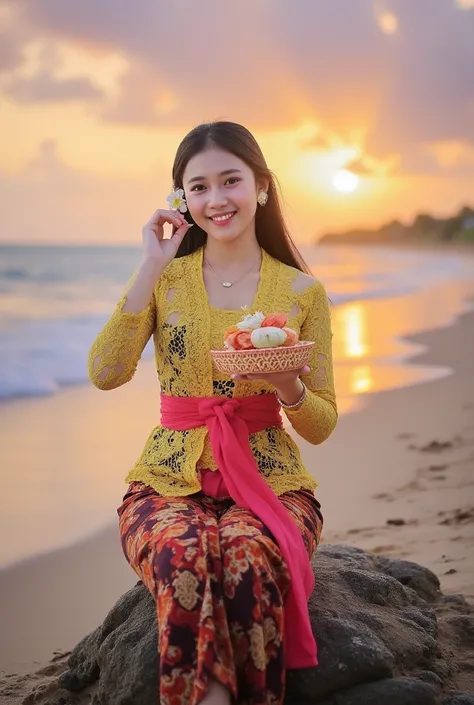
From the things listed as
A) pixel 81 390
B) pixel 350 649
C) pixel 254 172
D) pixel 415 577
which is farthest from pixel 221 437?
pixel 81 390

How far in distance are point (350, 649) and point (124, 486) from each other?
3.37m

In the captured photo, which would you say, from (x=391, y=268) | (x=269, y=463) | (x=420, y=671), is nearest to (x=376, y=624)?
(x=420, y=671)

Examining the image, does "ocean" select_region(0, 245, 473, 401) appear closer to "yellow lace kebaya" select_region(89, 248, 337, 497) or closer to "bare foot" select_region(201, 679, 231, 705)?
"yellow lace kebaya" select_region(89, 248, 337, 497)

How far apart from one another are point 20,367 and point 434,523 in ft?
22.9

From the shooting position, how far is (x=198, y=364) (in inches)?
142

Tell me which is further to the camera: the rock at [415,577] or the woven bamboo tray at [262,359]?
the rock at [415,577]

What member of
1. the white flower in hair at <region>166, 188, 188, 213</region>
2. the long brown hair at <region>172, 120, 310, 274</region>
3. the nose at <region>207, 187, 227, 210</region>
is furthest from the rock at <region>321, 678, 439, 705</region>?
the white flower in hair at <region>166, 188, 188, 213</region>

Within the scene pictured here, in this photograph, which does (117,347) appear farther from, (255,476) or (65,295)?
(65,295)

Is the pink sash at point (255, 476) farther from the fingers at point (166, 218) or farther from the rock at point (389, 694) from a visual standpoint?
the fingers at point (166, 218)

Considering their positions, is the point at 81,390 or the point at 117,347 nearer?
the point at 117,347

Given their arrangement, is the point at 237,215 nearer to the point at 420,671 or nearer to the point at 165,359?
the point at 165,359

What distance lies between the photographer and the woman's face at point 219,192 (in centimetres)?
367

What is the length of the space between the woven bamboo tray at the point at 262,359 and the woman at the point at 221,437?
7 cm

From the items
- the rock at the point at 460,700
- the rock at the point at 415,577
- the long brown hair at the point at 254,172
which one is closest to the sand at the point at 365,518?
the rock at the point at 415,577
